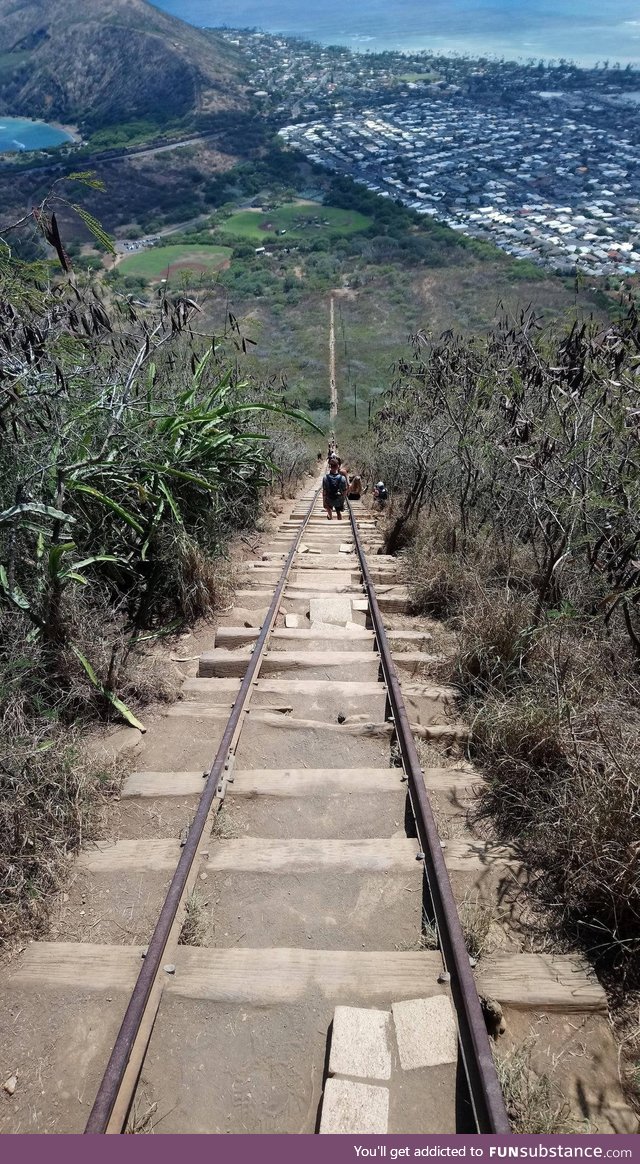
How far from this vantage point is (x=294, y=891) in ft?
9.69

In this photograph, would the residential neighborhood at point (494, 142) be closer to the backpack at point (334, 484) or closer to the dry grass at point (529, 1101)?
the backpack at point (334, 484)

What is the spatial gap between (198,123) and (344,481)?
443 ft

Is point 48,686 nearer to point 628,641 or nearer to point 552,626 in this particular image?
point 552,626

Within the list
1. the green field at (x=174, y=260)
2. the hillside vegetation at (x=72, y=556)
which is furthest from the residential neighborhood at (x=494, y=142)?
the hillside vegetation at (x=72, y=556)

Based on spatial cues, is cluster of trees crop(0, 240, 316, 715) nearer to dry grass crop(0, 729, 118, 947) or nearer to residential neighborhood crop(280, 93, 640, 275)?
dry grass crop(0, 729, 118, 947)

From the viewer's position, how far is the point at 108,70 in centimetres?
12900

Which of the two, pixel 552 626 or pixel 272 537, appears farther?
pixel 272 537

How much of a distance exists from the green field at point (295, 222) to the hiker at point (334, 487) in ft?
230

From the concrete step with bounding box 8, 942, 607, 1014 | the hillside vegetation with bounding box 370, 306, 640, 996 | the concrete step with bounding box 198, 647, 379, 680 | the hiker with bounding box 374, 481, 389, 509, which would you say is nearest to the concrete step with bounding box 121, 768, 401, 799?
the hillside vegetation with bounding box 370, 306, 640, 996

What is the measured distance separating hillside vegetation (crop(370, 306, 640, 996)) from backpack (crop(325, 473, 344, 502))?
400cm

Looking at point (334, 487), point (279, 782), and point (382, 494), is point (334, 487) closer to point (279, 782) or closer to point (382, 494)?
point (382, 494)

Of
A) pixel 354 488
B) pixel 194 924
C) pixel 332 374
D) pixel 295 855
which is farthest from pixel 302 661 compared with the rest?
pixel 332 374
